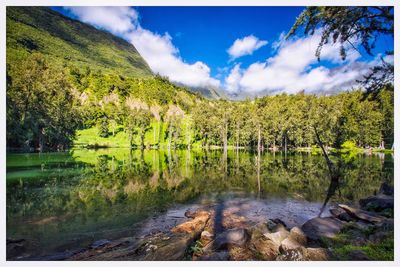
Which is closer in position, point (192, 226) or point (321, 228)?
point (321, 228)

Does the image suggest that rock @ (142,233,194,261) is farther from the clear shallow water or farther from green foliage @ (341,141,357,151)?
green foliage @ (341,141,357,151)

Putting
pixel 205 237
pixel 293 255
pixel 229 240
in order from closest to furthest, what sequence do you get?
pixel 293 255
pixel 229 240
pixel 205 237

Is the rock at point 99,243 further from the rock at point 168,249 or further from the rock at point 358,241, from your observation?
the rock at point 358,241

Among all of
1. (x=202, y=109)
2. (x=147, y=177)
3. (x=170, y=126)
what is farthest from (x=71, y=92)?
(x=147, y=177)

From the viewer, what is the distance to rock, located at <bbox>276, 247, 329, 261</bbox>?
23.1 feet

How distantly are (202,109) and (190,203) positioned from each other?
262 feet

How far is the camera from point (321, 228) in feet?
31.2

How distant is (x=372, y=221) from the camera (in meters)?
10.2

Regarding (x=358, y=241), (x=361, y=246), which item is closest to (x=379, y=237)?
(x=358, y=241)

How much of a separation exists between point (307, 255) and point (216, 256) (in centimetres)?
249

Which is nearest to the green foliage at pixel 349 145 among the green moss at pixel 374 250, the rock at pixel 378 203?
the rock at pixel 378 203

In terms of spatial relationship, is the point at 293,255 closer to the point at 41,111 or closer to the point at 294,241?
the point at 294,241
